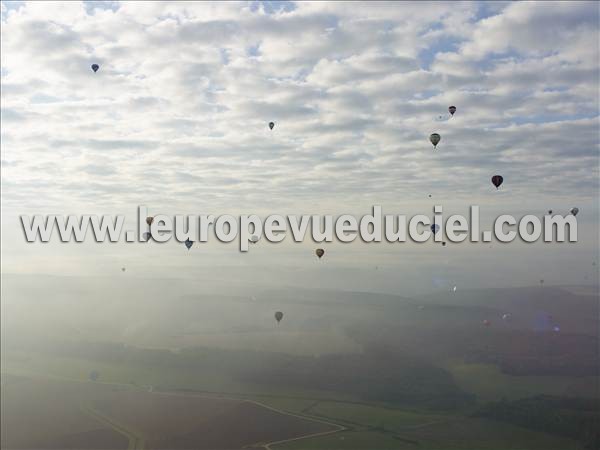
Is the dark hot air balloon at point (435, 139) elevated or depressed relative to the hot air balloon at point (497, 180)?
elevated

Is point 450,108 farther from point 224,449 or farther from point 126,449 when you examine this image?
point 126,449

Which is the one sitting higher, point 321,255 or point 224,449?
point 321,255

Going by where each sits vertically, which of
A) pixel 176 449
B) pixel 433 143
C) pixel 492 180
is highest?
pixel 433 143

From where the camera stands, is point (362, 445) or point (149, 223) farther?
point (362, 445)

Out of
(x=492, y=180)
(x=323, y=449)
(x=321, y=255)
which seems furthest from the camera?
(x=323, y=449)

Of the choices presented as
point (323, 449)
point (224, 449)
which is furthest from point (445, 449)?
point (224, 449)

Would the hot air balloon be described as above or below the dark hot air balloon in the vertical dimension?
below

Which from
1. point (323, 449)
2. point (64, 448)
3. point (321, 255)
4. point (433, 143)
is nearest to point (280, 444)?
point (323, 449)

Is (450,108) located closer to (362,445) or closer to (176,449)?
(362,445)

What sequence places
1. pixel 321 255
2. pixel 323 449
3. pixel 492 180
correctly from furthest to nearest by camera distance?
pixel 323 449, pixel 321 255, pixel 492 180
